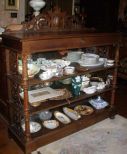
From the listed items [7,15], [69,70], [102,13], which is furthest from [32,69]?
[102,13]

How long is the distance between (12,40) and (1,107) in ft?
3.35

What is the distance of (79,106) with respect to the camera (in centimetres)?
265

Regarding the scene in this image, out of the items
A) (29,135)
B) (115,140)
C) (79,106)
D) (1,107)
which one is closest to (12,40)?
(29,135)

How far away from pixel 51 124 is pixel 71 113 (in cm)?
32

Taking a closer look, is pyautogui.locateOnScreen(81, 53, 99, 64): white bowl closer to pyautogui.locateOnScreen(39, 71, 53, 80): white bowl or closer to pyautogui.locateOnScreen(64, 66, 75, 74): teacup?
pyautogui.locateOnScreen(64, 66, 75, 74): teacup

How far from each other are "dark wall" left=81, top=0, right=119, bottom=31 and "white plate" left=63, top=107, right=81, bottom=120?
2.63 metres

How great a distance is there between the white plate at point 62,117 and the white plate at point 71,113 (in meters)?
0.06

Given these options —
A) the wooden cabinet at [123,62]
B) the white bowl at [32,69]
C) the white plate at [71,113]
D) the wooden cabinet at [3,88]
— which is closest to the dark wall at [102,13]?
the wooden cabinet at [123,62]

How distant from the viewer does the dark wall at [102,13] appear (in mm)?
4754

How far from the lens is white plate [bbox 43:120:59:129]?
2198 millimetres

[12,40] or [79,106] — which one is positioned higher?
[12,40]

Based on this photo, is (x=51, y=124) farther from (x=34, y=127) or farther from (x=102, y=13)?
(x=102, y=13)

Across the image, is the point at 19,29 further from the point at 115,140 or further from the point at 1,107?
the point at 115,140

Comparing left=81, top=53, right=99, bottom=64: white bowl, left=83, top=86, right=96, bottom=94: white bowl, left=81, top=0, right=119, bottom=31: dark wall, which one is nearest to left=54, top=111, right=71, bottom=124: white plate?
left=83, top=86, right=96, bottom=94: white bowl
